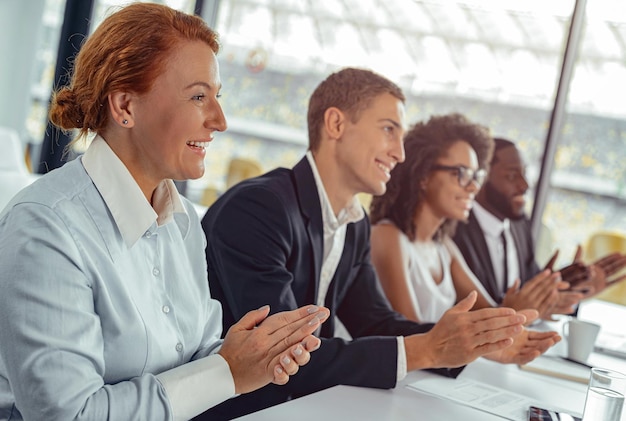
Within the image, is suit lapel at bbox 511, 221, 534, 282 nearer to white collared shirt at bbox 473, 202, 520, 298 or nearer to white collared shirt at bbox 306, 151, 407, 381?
white collared shirt at bbox 473, 202, 520, 298

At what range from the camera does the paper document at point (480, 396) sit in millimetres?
1743

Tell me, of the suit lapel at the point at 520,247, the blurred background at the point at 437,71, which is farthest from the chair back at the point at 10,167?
the suit lapel at the point at 520,247

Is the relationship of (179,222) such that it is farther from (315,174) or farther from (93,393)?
(315,174)

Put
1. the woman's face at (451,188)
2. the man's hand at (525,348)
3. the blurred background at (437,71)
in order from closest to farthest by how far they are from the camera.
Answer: the man's hand at (525,348), the woman's face at (451,188), the blurred background at (437,71)

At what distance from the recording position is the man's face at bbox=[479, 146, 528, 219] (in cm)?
391

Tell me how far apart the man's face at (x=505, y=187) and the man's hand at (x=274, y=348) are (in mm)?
2605

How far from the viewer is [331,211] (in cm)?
237

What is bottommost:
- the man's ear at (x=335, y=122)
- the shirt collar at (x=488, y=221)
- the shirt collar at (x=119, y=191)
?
the shirt collar at (x=488, y=221)

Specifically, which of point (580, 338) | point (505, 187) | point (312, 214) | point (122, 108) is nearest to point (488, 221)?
point (505, 187)

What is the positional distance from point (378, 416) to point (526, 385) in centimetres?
72

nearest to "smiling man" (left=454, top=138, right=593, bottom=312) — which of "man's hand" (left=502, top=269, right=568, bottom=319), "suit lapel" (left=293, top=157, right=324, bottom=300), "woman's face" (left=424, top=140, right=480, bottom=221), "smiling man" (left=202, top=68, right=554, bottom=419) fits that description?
"woman's face" (left=424, top=140, right=480, bottom=221)

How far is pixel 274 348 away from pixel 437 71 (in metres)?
4.61

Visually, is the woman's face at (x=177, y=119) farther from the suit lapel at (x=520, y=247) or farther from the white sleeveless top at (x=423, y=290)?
the suit lapel at (x=520, y=247)

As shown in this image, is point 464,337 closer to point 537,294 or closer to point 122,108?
point 122,108
